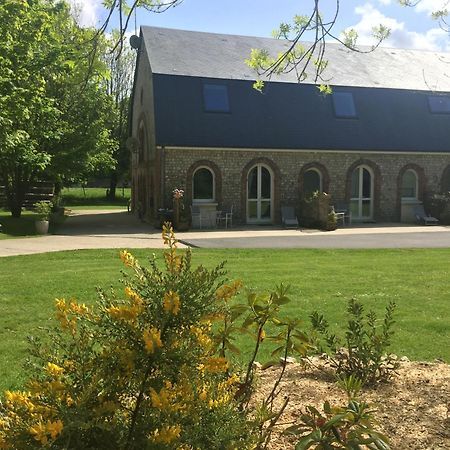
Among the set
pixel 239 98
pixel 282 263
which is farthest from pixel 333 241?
pixel 239 98

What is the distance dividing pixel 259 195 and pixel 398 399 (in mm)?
20965

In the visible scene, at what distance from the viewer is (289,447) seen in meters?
3.13

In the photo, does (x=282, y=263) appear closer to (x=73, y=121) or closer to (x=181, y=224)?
(x=181, y=224)

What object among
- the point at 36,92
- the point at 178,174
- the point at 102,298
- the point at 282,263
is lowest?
the point at 282,263

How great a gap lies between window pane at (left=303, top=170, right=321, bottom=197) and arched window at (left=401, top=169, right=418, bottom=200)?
4694mm

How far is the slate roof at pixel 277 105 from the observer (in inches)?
915

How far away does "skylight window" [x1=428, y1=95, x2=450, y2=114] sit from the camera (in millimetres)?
27453

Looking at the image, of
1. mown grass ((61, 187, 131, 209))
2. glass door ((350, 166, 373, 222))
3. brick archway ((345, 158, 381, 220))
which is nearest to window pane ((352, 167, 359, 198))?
glass door ((350, 166, 373, 222))

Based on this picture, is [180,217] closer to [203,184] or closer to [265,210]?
[203,184]

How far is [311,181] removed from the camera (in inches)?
998

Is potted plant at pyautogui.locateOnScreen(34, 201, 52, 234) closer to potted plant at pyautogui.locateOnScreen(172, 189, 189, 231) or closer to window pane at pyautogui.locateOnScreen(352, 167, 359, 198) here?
potted plant at pyautogui.locateOnScreen(172, 189, 189, 231)

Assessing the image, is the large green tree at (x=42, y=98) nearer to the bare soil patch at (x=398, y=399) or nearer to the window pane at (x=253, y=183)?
the bare soil patch at (x=398, y=399)

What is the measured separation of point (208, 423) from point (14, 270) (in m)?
10.2

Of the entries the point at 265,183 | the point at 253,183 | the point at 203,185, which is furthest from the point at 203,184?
the point at 265,183
